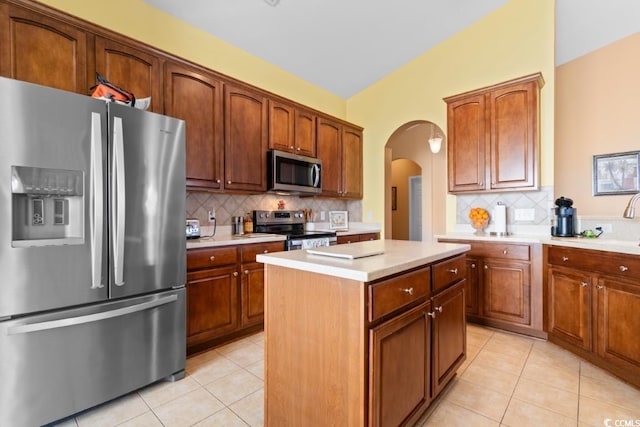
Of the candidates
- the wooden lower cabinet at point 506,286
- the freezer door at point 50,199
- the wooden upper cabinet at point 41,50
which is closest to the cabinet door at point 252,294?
the freezer door at point 50,199

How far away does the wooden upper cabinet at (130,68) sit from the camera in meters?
2.12

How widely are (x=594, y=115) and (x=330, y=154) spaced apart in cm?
300

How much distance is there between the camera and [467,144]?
3.36 meters

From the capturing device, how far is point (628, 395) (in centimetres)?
187

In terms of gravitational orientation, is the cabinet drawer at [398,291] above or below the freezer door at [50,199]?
below

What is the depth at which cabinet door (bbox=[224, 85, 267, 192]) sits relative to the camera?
2.89m

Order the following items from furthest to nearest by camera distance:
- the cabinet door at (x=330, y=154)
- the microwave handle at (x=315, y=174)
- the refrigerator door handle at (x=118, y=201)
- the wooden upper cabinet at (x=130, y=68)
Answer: the cabinet door at (x=330, y=154) < the microwave handle at (x=315, y=174) < the wooden upper cabinet at (x=130, y=68) < the refrigerator door handle at (x=118, y=201)

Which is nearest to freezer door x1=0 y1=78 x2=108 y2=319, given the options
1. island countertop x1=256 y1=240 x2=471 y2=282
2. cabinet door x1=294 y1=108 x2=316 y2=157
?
island countertop x1=256 y1=240 x2=471 y2=282

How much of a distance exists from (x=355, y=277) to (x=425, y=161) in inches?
214

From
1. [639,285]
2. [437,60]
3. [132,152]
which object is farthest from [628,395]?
[437,60]

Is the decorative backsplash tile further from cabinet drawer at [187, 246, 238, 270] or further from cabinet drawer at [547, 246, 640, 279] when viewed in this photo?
cabinet drawer at [187, 246, 238, 270]

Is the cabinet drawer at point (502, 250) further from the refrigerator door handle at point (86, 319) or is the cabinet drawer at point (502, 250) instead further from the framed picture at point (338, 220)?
the refrigerator door handle at point (86, 319)

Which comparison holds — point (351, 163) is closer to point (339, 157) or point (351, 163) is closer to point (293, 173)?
point (339, 157)

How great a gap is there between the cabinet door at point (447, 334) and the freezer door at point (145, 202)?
1.66m
